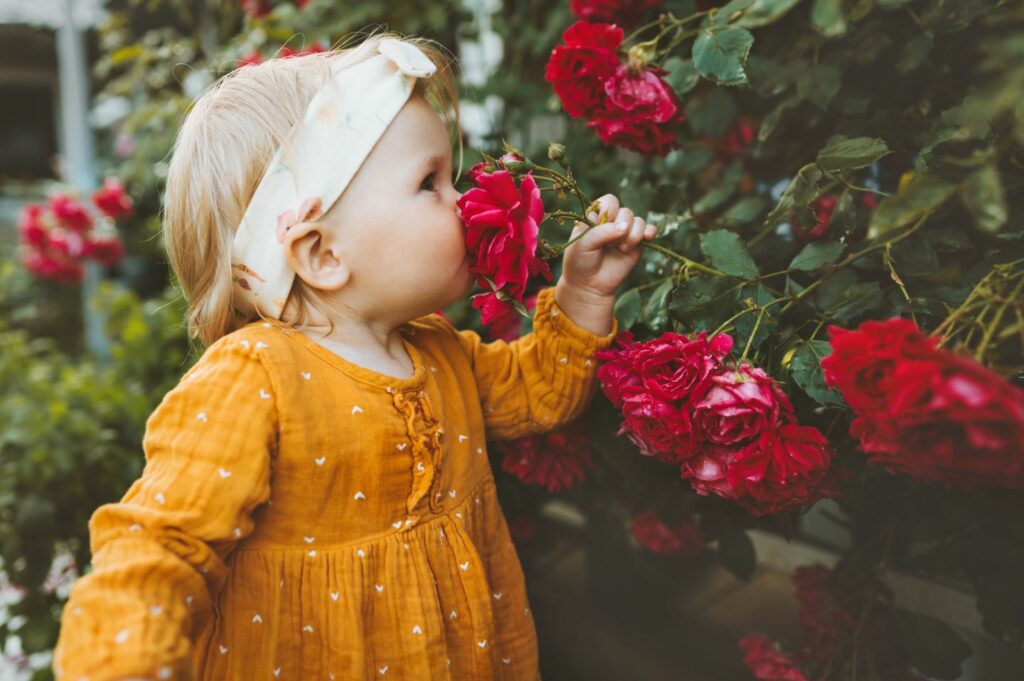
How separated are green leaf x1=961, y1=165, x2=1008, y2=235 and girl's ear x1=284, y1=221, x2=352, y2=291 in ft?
2.21

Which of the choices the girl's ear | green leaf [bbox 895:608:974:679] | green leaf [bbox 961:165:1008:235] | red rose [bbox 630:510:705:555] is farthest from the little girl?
green leaf [bbox 895:608:974:679]

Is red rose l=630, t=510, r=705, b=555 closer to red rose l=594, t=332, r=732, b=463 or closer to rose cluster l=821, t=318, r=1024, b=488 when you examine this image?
red rose l=594, t=332, r=732, b=463

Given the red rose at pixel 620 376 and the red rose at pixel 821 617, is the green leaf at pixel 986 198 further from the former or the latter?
the red rose at pixel 821 617

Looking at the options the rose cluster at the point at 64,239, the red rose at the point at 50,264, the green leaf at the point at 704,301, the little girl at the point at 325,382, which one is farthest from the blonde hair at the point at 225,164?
the red rose at the point at 50,264

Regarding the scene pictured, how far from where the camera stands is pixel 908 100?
1.15m

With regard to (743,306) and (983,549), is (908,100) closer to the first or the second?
(743,306)

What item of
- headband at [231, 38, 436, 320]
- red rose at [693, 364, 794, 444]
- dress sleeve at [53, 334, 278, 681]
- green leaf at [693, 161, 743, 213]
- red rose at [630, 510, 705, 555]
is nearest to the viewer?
dress sleeve at [53, 334, 278, 681]

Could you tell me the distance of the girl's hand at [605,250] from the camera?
1.01 m

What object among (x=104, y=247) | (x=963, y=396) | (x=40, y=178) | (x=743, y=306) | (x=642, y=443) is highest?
(x=963, y=396)

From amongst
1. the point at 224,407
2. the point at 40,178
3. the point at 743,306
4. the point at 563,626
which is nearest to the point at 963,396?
the point at 743,306

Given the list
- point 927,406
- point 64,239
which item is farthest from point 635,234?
point 64,239

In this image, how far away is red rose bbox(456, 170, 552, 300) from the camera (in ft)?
2.86

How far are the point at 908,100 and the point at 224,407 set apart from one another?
3.48 feet

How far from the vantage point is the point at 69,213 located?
3.12 metres
